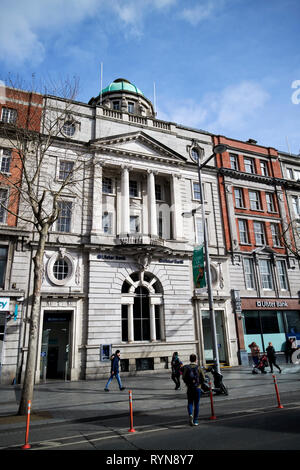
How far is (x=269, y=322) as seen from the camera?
87.7 feet

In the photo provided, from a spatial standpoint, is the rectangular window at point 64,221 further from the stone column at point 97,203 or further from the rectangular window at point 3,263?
the rectangular window at point 3,263

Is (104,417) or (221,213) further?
(221,213)

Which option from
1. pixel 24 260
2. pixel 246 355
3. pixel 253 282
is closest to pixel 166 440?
pixel 24 260

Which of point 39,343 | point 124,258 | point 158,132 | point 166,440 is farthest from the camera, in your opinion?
point 158,132

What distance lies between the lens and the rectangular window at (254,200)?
3070 cm

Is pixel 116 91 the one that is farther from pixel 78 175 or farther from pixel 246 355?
pixel 246 355

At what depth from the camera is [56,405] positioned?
468 inches

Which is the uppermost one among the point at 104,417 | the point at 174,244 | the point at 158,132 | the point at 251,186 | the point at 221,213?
the point at 158,132

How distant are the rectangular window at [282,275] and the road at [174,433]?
2018 centimetres

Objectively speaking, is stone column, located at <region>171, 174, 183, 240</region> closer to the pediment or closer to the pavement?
the pediment

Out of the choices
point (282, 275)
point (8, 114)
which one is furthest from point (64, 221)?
point (282, 275)

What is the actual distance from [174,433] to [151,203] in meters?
19.3

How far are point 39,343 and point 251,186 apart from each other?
24.5 metres

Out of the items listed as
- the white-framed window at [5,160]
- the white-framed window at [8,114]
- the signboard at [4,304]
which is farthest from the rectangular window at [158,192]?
the signboard at [4,304]
